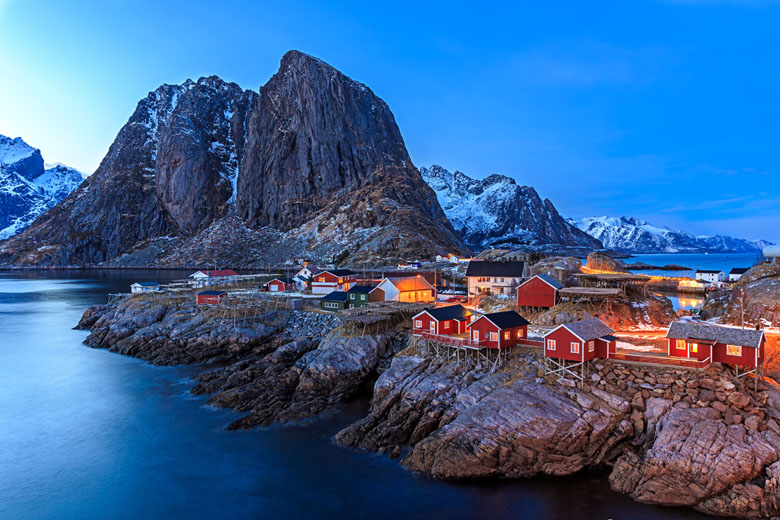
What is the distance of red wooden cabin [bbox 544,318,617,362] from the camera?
2717 cm

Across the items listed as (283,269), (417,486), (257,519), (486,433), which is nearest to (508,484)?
(486,433)

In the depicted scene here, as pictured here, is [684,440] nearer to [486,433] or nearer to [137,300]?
[486,433]

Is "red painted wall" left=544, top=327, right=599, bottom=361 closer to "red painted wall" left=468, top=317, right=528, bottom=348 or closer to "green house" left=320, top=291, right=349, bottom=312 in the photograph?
"red painted wall" left=468, top=317, right=528, bottom=348

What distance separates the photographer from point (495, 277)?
5578 centimetres


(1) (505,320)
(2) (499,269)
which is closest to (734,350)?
(1) (505,320)

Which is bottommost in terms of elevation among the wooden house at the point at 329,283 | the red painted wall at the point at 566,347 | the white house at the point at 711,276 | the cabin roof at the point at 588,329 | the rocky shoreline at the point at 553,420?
the rocky shoreline at the point at 553,420

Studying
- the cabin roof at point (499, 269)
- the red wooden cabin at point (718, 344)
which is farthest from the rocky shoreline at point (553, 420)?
the cabin roof at point (499, 269)

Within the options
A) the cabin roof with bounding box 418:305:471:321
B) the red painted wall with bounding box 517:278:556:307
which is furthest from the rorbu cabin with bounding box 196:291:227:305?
the red painted wall with bounding box 517:278:556:307

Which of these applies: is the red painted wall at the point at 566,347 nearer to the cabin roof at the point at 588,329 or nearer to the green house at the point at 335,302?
the cabin roof at the point at 588,329

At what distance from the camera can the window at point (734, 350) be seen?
2545 centimetres

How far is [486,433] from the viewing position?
24.5 metres

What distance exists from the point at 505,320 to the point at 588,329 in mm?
5419

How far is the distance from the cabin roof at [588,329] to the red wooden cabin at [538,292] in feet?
42.7

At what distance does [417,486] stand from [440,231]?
433 feet
